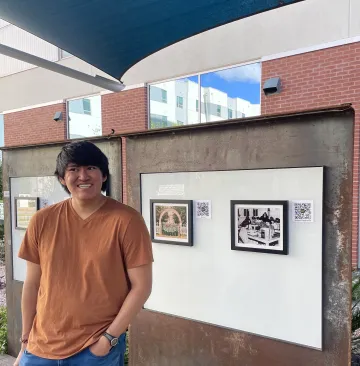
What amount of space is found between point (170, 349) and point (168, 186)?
123 centimetres

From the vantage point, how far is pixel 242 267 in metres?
2.30

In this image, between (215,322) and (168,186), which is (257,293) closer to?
(215,322)

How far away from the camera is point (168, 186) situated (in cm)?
258

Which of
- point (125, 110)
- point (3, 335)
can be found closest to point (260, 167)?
point (3, 335)

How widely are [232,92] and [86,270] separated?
6.26 metres

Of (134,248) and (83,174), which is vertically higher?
(83,174)

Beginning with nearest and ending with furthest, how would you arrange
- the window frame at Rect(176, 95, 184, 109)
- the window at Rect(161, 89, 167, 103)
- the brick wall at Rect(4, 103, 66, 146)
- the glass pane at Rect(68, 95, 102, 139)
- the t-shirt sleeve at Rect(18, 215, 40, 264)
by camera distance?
1. the t-shirt sleeve at Rect(18, 215, 40, 264)
2. the window frame at Rect(176, 95, 184, 109)
3. the window at Rect(161, 89, 167, 103)
4. the glass pane at Rect(68, 95, 102, 139)
5. the brick wall at Rect(4, 103, 66, 146)

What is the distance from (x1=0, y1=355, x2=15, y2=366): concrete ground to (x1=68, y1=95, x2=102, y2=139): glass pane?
6776mm

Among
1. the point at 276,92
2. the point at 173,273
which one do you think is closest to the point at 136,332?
the point at 173,273

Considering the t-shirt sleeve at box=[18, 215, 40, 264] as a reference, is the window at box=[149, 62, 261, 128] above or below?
above

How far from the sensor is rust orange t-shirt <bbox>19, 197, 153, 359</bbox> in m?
1.63

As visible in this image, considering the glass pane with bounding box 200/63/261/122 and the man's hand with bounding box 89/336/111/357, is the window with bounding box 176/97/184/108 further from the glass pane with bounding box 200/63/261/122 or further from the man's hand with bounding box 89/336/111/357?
the man's hand with bounding box 89/336/111/357

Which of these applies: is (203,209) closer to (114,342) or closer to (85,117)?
(114,342)

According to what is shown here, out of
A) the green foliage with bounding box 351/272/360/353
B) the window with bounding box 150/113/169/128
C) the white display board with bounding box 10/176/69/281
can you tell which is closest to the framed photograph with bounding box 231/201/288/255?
the green foliage with bounding box 351/272/360/353
